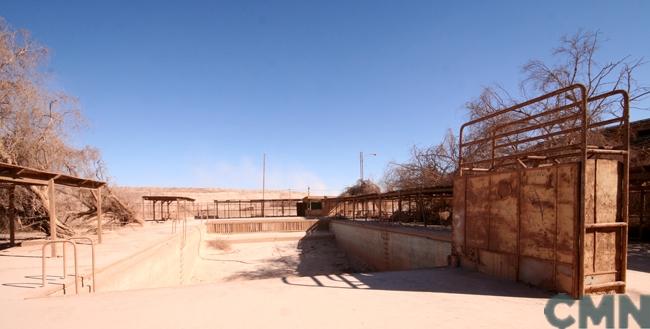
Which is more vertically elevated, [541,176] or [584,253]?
[541,176]

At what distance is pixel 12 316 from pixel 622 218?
977 cm

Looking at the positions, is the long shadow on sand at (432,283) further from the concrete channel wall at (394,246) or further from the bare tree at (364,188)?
the bare tree at (364,188)

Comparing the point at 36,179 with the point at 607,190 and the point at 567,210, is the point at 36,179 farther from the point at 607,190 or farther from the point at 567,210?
the point at 607,190

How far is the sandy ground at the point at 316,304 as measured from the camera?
4.94 meters

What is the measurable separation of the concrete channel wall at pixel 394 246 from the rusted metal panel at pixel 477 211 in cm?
148

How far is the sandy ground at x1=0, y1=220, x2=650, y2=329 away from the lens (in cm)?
494

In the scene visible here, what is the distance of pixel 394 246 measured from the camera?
17.3 meters

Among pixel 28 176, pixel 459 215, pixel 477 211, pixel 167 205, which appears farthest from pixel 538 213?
pixel 167 205

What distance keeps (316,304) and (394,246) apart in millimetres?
12224

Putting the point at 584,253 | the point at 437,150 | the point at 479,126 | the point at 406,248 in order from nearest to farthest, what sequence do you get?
1. the point at 584,253
2. the point at 406,248
3. the point at 479,126
4. the point at 437,150

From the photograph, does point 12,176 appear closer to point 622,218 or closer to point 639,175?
point 622,218

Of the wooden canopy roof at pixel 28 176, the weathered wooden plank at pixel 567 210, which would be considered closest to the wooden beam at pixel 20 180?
the wooden canopy roof at pixel 28 176

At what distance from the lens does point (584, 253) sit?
5750mm

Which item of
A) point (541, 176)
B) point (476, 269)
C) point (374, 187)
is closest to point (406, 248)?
point (476, 269)
